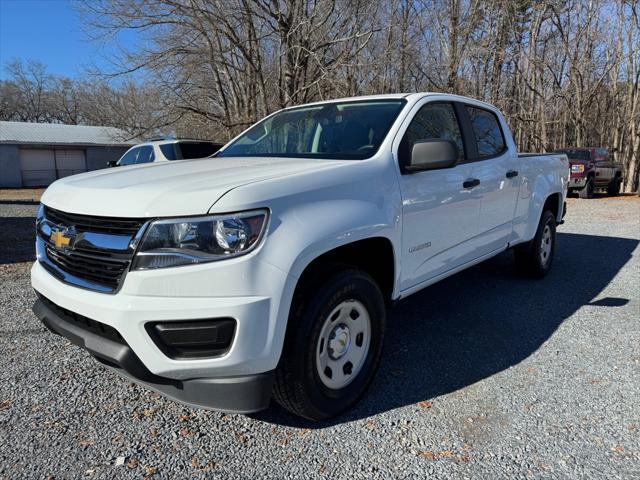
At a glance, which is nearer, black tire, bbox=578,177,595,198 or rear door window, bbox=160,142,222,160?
rear door window, bbox=160,142,222,160

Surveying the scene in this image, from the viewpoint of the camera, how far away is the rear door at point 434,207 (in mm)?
3078

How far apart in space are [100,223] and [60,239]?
382 millimetres

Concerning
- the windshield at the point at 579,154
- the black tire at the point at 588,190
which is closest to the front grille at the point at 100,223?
the windshield at the point at 579,154

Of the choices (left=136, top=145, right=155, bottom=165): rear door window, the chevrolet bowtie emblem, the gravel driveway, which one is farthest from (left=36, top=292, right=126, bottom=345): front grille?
(left=136, top=145, right=155, bottom=165): rear door window

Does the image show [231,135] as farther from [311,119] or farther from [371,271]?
[371,271]

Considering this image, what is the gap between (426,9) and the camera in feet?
56.7

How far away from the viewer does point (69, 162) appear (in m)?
30.0

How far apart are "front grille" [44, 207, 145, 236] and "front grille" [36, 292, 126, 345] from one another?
0.44m

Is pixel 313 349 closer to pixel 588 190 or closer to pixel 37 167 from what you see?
pixel 588 190

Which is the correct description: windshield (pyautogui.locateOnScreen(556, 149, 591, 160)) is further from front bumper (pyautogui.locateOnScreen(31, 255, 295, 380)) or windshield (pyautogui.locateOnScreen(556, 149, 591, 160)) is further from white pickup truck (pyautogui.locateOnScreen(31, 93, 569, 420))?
front bumper (pyautogui.locateOnScreen(31, 255, 295, 380))

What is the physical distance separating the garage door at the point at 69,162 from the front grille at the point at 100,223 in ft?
101

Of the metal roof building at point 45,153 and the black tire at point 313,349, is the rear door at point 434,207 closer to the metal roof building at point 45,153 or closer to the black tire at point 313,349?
the black tire at point 313,349

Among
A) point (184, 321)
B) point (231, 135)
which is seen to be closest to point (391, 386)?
point (184, 321)

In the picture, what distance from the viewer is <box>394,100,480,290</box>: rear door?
3078 mm
